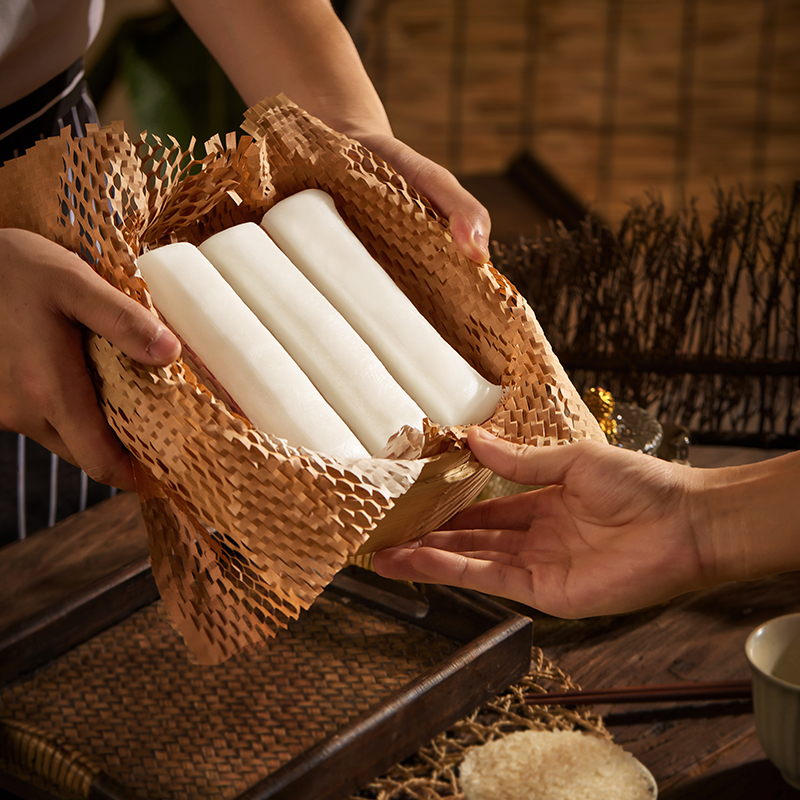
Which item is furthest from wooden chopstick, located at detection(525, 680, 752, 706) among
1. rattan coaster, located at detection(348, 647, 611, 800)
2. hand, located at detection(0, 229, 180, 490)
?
hand, located at detection(0, 229, 180, 490)

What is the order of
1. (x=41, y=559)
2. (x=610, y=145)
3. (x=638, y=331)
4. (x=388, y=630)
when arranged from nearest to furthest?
(x=388, y=630) → (x=41, y=559) → (x=638, y=331) → (x=610, y=145)

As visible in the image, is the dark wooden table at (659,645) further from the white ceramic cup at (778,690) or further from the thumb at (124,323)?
the thumb at (124,323)

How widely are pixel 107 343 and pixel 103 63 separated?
148 cm

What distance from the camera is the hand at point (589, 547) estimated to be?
770 mm

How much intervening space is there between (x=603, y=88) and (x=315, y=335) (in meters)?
3.17

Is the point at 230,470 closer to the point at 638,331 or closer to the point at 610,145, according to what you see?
the point at 638,331

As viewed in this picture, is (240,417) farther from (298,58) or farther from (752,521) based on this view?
(298,58)

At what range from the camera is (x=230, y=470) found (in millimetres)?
633

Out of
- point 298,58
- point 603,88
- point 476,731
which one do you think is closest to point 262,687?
point 476,731

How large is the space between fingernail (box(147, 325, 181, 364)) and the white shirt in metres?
0.54

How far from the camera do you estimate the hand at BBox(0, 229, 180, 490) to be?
65cm

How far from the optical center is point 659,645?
100 cm

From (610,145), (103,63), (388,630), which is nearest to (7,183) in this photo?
(388,630)

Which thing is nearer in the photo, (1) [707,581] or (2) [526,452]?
(2) [526,452]
